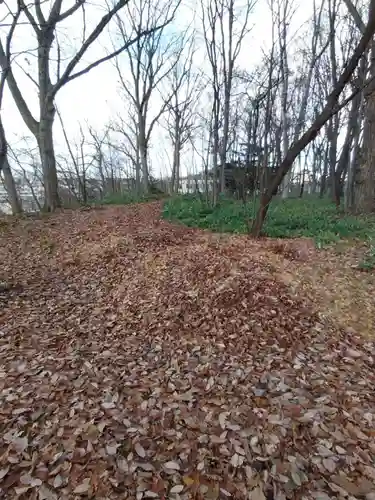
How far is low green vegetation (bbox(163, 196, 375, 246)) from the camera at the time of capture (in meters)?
6.38

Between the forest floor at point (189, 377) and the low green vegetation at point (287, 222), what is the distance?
1.18 meters

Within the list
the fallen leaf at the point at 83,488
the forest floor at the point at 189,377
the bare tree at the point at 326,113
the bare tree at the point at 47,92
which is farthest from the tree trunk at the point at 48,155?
the fallen leaf at the point at 83,488

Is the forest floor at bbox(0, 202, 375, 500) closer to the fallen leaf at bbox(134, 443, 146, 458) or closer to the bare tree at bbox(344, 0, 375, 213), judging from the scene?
the fallen leaf at bbox(134, 443, 146, 458)

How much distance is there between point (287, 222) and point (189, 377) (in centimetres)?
554

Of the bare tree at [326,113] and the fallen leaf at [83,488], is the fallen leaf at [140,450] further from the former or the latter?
the bare tree at [326,113]

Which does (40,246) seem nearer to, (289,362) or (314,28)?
(289,362)

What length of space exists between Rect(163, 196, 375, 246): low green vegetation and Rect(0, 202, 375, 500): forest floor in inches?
46.4

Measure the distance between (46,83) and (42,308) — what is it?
7.02 m

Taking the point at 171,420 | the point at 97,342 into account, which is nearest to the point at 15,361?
the point at 97,342

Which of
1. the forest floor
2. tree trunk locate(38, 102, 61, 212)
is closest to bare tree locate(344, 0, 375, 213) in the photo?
the forest floor

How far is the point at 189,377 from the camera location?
2834 mm

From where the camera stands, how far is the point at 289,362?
9.84 feet

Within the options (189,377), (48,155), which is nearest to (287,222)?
(189,377)

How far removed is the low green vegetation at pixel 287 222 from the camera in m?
6.38
